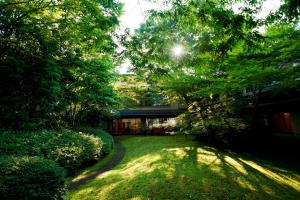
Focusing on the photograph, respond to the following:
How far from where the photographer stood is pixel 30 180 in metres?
5.58

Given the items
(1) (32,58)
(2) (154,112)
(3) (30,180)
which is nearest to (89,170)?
(1) (32,58)

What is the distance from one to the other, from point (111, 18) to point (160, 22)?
1265 mm

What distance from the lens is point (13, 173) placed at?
5586 mm

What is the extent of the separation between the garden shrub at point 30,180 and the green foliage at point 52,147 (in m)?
3.07

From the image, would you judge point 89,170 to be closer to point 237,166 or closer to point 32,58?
point 32,58

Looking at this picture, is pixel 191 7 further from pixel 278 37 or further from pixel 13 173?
pixel 278 37

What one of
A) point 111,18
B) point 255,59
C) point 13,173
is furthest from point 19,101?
point 255,59

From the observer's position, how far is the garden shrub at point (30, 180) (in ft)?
17.8

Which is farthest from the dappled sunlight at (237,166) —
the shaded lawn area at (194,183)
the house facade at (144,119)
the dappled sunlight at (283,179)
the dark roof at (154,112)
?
the dark roof at (154,112)

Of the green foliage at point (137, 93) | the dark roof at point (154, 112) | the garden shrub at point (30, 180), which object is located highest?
the green foliage at point (137, 93)

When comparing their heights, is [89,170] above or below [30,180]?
below

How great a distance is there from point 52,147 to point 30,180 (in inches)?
196

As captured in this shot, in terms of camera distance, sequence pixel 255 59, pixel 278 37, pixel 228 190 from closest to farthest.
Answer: pixel 228 190, pixel 278 37, pixel 255 59

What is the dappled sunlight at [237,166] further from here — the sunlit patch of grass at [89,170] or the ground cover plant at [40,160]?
the ground cover plant at [40,160]
